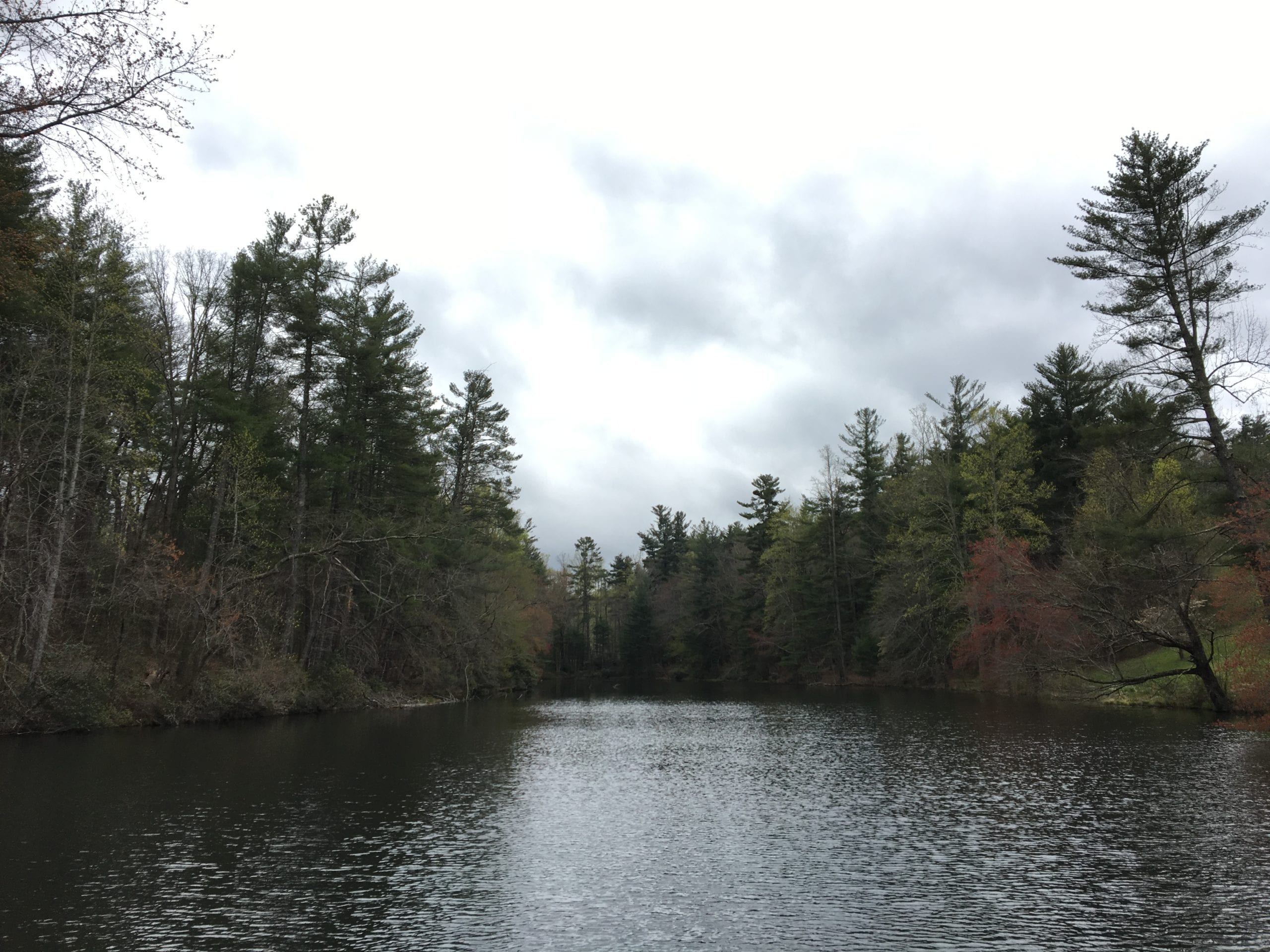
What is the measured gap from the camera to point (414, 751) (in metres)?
24.8

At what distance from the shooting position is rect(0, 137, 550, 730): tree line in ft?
84.3

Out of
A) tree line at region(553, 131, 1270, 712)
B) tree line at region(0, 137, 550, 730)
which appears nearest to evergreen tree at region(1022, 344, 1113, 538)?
tree line at region(553, 131, 1270, 712)

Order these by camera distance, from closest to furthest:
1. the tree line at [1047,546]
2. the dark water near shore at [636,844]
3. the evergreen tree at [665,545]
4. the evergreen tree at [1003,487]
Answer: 1. the dark water near shore at [636,844]
2. the tree line at [1047,546]
3. the evergreen tree at [1003,487]
4. the evergreen tree at [665,545]

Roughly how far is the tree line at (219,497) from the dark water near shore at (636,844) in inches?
188

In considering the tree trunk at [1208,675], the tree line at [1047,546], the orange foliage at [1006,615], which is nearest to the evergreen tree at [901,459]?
the tree line at [1047,546]

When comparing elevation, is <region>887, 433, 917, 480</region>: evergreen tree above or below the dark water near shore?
above

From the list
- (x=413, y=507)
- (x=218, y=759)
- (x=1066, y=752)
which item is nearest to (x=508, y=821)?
(x=218, y=759)

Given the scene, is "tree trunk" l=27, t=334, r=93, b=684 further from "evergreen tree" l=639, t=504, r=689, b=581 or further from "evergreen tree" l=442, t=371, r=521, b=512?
"evergreen tree" l=639, t=504, r=689, b=581

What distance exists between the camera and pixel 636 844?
1405 cm

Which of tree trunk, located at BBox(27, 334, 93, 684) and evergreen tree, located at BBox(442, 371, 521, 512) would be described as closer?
tree trunk, located at BBox(27, 334, 93, 684)

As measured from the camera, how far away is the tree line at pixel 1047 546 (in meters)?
23.5

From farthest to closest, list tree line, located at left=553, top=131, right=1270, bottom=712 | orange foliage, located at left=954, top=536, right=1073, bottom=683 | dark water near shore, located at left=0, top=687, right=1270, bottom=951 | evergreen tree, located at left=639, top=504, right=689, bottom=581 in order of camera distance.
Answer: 1. evergreen tree, located at left=639, top=504, right=689, bottom=581
2. orange foliage, located at left=954, top=536, right=1073, bottom=683
3. tree line, located at left=553, top=131, right=1270, bottom=712
4. dark water near shore, located at left=0, top=687, right=1270, bottom=951

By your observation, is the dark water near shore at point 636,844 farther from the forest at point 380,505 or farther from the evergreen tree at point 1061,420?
the evergreen tree at point 1061,420

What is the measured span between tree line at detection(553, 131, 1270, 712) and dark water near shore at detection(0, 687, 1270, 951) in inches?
216
